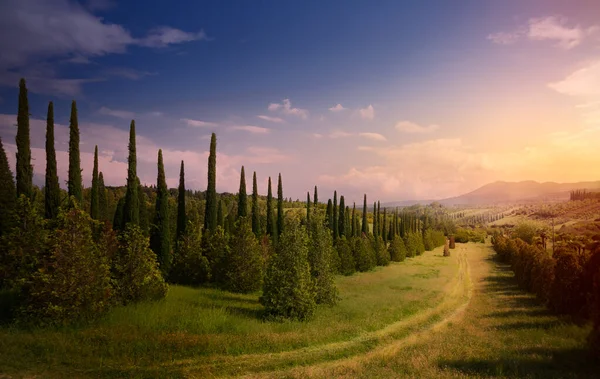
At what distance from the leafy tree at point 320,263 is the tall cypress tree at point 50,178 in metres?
22.8

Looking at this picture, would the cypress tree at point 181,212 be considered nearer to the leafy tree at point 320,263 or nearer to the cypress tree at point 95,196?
the cypress tree at point 95,196

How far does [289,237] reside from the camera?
24094 mm

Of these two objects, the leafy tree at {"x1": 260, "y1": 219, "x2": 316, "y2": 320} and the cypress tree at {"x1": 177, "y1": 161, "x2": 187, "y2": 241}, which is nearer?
the leafy tree at {"x1": 260, "y1": 219, "x2": 316, "y2": 320}

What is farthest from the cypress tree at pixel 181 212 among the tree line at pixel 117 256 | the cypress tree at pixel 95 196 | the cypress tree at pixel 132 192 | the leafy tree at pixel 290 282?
the leafy tree at pixel 290 282

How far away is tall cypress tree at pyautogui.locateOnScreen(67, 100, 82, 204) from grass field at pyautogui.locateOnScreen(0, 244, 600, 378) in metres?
17.8

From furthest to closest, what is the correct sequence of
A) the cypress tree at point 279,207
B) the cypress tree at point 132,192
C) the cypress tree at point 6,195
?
the cypress tree at point 279,207 < the cypress tree at point 132,192 < the cypress tree at point 6,195

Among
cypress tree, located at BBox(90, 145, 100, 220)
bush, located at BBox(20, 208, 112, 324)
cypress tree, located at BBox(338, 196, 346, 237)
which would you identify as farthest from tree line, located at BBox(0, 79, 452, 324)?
cypress tree, located at BBox(338, 196, 346, 237)

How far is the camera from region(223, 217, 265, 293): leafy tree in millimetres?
30234

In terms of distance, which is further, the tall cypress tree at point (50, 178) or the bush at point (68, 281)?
the tall cypress tree at point (50, 178)

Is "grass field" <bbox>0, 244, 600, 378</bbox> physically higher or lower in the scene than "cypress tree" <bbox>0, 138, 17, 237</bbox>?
lower

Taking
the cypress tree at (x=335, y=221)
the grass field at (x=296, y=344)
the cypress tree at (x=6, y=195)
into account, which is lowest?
the grass field at (x=296, y=344)

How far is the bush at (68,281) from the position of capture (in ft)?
56.5

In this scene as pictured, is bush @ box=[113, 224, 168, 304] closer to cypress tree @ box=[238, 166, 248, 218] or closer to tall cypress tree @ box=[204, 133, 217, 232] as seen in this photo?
tall cypress tree @ box=[204, 133, 217, 232]

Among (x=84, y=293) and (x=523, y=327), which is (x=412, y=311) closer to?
(x=523, y=327)
